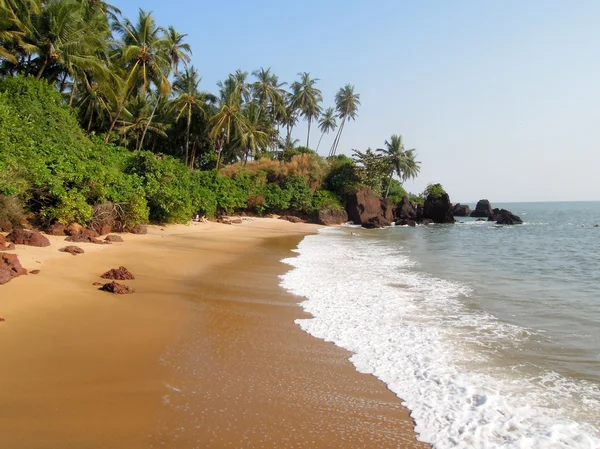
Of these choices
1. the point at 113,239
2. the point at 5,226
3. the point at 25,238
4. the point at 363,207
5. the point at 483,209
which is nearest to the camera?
the point at 25,238

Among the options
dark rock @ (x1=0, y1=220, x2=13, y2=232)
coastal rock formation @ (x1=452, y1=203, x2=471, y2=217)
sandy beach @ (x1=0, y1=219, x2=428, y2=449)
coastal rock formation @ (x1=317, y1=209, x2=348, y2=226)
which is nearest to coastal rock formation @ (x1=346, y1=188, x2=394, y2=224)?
coastal rock formation @ (x1=317, y1=209, x2=348, y2=226)

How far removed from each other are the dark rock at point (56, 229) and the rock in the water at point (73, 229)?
0.14 meters

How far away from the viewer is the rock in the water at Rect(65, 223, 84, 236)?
44.1 ft

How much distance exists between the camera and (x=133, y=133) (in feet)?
120

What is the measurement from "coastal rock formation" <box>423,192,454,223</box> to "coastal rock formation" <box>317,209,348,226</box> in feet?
42.6

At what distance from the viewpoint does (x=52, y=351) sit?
4852mm

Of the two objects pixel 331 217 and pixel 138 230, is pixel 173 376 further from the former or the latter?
pixel 331 217

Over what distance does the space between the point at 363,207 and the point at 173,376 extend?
35.8 m

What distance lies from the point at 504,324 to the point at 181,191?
17.5 meters

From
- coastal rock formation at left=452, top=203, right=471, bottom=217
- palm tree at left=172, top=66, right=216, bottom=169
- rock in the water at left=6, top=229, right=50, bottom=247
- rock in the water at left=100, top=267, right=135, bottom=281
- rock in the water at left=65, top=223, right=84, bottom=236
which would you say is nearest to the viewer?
rock in the water at left=100, top=267, right=135, bottom=281

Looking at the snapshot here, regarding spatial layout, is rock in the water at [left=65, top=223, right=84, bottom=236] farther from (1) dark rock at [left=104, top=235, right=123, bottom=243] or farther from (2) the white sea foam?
(2) the white sea foam

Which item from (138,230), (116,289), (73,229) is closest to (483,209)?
(138,230)

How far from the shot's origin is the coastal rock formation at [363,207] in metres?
39.2

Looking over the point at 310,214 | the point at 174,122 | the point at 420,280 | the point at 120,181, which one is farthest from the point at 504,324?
the point at 174,122
